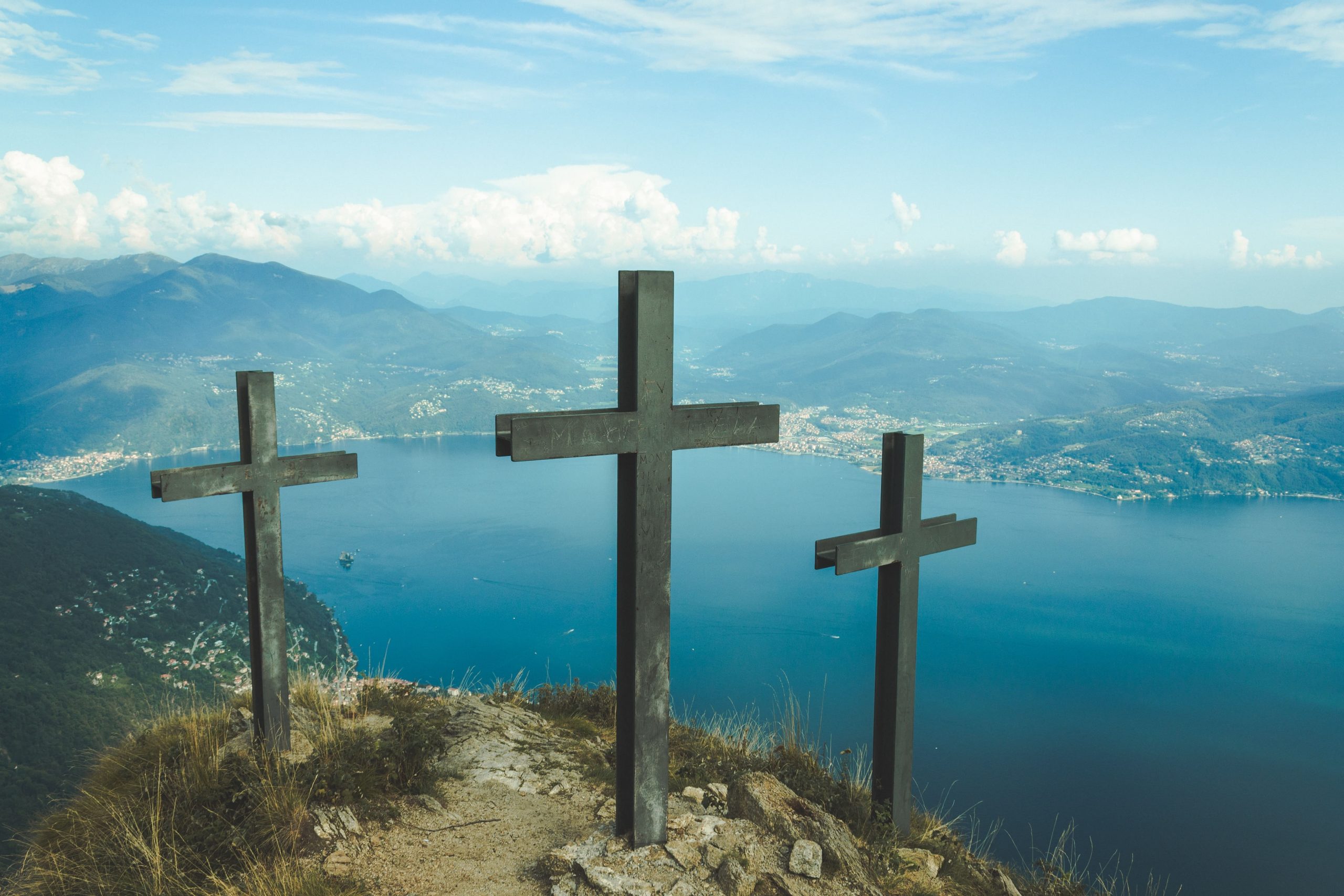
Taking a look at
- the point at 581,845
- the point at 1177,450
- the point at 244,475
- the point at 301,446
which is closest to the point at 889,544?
the point at 581,845

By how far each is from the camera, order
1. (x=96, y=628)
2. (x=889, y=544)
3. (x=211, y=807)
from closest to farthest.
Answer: (x=211, y=807) → (x=889, y=544) → (x=96, y=628)

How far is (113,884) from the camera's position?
345 centimetres

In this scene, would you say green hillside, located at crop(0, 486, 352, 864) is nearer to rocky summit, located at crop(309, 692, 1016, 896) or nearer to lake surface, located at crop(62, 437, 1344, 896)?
lake surface, located at crop(62, 437, 1344, 896)

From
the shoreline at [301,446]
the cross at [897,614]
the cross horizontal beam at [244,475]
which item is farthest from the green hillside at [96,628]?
the shoreline at [301,446]

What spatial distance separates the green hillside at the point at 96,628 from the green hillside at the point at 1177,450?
3080 inches

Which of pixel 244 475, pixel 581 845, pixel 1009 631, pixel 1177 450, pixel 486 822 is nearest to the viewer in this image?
pixel 581 845

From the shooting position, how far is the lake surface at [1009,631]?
3027 centimetres

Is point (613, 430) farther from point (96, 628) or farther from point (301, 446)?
point (301, 446)

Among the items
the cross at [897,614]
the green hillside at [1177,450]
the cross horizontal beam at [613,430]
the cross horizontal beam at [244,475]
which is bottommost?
the green hillside at [1177,450]

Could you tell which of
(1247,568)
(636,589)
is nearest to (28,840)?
(636,589)

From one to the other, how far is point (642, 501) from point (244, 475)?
2.89m

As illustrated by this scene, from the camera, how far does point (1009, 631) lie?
46.8 m

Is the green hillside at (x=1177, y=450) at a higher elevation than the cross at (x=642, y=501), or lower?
lower

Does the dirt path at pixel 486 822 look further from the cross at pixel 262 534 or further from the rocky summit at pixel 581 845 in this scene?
the cross at pixel 262 534
